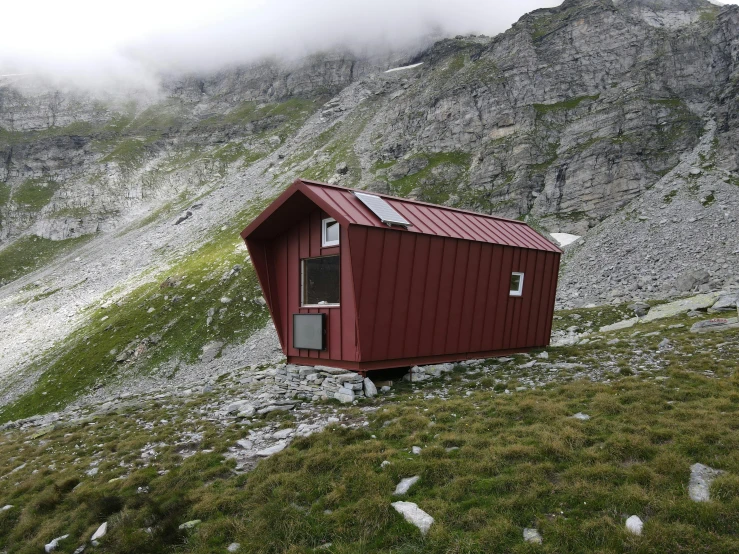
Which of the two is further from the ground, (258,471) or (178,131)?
(178,131)

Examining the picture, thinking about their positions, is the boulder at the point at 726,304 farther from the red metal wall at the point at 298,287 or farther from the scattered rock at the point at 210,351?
the scattered rock at the point at 210,351

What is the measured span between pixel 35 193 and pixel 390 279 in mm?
149113

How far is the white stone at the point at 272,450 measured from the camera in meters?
10.6

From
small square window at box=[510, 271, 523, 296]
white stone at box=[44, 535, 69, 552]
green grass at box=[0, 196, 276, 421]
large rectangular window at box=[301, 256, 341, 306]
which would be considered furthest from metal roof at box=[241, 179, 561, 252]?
green grass at box=[0, 196, 276, 421]

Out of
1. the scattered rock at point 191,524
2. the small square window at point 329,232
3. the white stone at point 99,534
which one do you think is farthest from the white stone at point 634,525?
the small square window at point 329,232

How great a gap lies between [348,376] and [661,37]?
9363cm

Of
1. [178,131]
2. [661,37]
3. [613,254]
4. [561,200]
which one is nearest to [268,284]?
[613,254]

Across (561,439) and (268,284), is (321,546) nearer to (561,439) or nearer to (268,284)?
(561,439)

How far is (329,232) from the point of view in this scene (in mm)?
17219

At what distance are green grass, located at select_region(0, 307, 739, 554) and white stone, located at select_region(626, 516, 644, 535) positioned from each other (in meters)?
0.11

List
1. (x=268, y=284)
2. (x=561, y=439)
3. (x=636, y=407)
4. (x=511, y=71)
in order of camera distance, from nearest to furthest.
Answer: (x=561, y=439)
(x=636, y=407)
(x=268, y=284)
(x=511, y=71)

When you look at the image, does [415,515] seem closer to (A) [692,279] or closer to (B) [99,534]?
(B) [99,534]

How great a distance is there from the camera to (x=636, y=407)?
1020 centimetres

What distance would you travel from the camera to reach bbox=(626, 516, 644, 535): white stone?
19.3 feet
